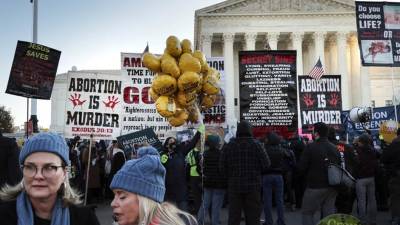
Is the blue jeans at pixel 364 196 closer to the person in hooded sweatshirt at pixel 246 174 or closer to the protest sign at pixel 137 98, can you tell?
the person in hooded sweatshirt at pixel 246 174

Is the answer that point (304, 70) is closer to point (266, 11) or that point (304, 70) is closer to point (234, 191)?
point (266, 11)

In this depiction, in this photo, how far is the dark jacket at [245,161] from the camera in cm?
734

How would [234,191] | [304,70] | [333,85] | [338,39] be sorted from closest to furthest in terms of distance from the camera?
[234,191] < [333,85] < [338,39] < [304,70]

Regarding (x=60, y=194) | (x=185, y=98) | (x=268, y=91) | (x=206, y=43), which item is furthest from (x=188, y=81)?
(x=206, y=43)

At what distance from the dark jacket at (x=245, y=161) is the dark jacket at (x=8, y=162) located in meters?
3.68

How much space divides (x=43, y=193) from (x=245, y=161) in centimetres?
529

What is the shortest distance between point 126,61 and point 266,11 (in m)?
49.1

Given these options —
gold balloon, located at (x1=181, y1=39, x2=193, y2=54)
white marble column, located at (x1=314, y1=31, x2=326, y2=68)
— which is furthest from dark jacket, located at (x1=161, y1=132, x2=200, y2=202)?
white marble column, located at (x1=314, y1=31, x2=326, y2=68)


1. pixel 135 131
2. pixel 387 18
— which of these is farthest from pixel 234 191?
pixel 387 18

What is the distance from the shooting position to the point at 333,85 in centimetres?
1068

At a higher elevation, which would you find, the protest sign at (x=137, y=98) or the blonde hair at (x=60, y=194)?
the protest sign at (x=137, y=98)

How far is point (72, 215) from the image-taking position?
7.82 feet

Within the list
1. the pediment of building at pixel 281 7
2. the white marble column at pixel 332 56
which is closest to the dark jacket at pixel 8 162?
the pediment of building at pixel 281 7

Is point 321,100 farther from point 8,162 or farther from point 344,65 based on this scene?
point 344,65
